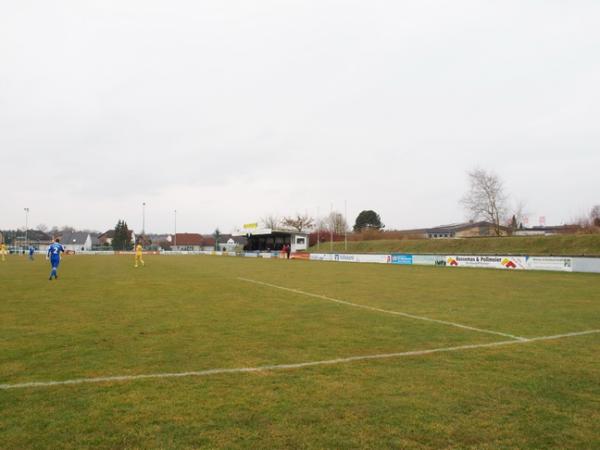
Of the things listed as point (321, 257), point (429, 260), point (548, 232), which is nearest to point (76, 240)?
point (321, 257)

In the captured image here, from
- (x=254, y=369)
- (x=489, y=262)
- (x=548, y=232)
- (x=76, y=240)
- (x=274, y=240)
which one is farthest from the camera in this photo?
(x=76, y=240)

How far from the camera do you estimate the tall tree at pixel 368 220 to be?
382ft

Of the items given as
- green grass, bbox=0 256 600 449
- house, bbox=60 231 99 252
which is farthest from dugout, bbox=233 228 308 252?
house, bbox=60 231 99 252

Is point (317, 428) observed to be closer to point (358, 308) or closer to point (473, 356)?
point (473, 356)

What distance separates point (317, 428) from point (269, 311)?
26.0 ft

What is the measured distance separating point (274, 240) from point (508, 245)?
41131mm

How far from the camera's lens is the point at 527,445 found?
3.99m

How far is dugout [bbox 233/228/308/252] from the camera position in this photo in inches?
2968

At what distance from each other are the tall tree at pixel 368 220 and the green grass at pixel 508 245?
42202 mm

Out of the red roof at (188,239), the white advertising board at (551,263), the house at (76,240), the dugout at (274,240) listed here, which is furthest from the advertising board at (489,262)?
the house at (76,240)

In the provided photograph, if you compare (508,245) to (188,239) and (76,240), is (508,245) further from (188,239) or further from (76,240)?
(76,240)

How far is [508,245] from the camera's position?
172 ft

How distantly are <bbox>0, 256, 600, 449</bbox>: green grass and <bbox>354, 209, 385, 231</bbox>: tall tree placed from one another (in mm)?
105097

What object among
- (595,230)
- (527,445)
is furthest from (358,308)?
(595,230)
